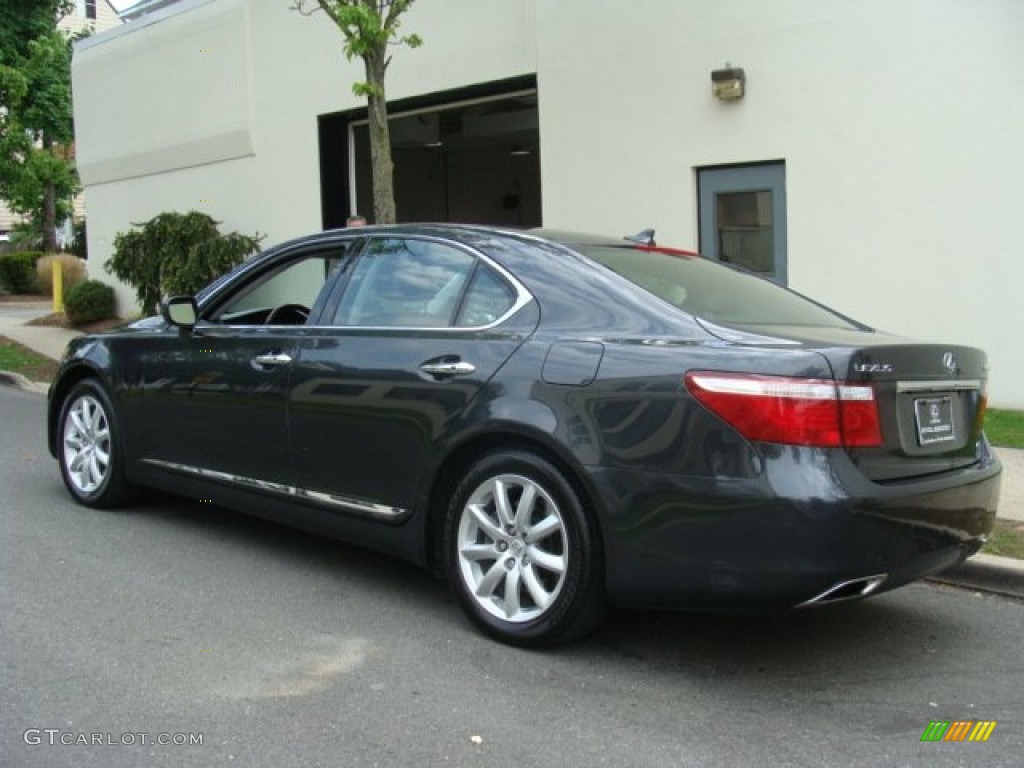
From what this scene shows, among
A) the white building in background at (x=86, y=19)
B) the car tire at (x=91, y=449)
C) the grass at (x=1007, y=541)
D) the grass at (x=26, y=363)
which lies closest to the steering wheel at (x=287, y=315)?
the car tire at (x=91, y=449)

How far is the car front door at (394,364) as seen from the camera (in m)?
4.30

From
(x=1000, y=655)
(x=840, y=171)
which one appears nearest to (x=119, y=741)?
(x=1000, y=655)

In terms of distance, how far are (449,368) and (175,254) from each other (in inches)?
483

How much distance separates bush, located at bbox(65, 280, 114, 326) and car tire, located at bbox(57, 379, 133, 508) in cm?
1273

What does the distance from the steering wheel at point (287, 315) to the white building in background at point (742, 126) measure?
18.4ft

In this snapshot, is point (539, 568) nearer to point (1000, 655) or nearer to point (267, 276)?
point (1000, 655)

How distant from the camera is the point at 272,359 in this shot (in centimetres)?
502

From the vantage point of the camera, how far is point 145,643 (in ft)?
13.6

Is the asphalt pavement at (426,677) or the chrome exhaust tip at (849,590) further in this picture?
the chrome exhaust tip at (849,590)

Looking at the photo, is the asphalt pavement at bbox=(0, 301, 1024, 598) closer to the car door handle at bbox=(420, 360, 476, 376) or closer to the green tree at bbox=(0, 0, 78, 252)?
the car door handle at bbox=(420, 360, 476, 376)

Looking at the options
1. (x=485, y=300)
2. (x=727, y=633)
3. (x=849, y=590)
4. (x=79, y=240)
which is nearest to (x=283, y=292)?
(x=485, y=300)

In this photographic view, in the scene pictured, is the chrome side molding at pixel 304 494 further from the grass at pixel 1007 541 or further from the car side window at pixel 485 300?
the grass at pixel 1007 541

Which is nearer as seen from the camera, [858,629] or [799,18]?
[858,629]

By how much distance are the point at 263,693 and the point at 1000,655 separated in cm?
282
